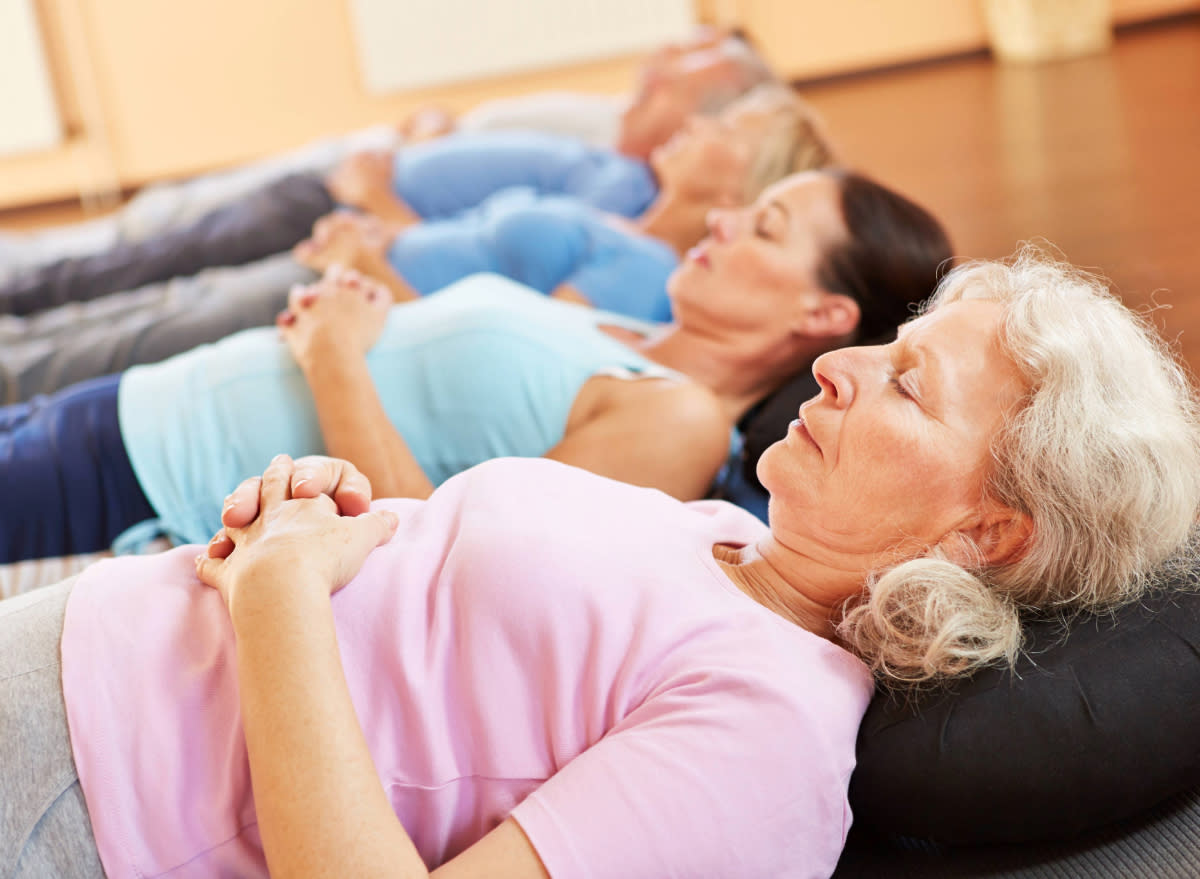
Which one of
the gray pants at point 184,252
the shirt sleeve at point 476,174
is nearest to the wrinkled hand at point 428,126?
the shirt sleeve at point 476,174

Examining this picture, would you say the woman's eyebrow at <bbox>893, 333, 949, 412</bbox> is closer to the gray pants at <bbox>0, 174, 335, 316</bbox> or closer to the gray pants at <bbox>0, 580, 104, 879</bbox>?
the gray pants at <bbox>0, 580, 104, 879</bbox>

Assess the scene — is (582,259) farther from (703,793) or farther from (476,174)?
(703,793)

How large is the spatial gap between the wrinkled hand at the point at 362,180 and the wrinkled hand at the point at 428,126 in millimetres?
544

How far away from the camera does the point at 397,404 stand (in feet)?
5.30

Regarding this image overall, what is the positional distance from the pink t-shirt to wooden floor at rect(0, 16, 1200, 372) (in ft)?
5.01

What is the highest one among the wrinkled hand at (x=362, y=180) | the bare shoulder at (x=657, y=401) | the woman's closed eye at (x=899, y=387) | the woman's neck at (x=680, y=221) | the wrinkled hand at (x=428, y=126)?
the wrinkled hand at (x=428, y=126)

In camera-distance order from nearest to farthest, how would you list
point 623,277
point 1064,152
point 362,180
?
point 623,277 < point 362,180 < point 1064,152

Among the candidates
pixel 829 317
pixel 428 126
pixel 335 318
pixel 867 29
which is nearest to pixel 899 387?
pixel 829 317

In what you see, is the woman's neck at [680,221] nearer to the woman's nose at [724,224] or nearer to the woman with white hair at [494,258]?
the woman with white hair at [494,258]

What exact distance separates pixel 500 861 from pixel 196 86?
5.69 m

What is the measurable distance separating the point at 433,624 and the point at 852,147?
4.34 m

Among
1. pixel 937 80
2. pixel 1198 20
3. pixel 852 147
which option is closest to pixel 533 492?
pixel 852 147

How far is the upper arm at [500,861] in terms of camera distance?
852 millimetres

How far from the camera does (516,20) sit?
5934 mm
